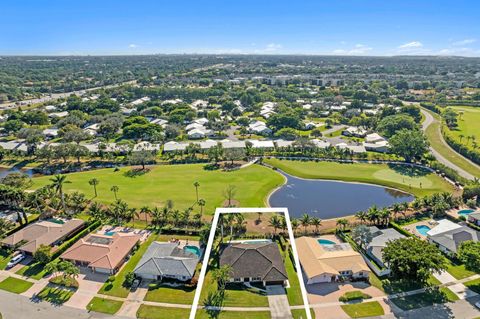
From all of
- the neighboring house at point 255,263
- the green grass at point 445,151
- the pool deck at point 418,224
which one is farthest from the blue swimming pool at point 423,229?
the green grass at point 445,151

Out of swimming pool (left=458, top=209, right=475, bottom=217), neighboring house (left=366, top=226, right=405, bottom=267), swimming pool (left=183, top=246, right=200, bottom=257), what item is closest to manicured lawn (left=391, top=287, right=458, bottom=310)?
neighboring house (left=366, top=226, right=405, bottom=267)

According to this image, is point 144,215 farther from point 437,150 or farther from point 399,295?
point 437,150

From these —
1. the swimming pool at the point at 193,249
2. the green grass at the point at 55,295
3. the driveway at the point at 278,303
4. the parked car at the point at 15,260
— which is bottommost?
the green grass at the point at 55,295

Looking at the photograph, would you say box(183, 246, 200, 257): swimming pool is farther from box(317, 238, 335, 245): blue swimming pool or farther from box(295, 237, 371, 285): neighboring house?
box(317, 238, 335, 245): blue swimming pool

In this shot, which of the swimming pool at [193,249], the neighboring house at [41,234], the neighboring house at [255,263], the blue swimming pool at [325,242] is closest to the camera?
the neighboring house at [255,263]

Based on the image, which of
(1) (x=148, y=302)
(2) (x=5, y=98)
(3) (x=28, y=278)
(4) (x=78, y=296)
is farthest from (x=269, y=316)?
(2) (x=5, y=98)

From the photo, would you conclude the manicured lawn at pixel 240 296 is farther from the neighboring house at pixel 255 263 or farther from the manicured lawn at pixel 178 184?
the manicured lawn at pixel 178 184

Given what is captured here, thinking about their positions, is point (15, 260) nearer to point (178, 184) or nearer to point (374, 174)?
point (178, 184)
